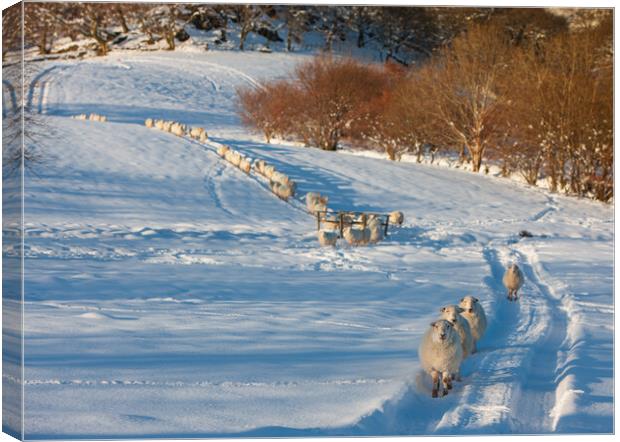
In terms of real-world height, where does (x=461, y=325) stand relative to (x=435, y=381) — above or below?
above

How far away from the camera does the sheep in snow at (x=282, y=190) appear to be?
2053 centimetres

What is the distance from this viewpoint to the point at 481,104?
20.7 metres

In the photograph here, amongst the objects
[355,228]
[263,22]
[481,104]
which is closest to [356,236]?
[355,228]

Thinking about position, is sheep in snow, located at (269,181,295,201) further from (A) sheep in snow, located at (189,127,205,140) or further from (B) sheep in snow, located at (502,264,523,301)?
(B) sheep in snow, located at (502,264,523,301)

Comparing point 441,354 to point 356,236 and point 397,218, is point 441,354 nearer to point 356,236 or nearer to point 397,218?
point 356,236

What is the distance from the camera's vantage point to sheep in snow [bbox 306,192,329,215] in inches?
764

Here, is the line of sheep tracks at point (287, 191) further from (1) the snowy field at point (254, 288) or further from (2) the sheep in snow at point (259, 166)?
(1) the snowy field at point (254, 288)

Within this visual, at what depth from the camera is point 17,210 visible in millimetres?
Answer: 6551

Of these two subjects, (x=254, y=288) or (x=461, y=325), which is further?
(x=254, y=288)

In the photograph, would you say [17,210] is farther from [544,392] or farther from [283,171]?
[283,171]

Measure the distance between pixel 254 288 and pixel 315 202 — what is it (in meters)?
8.26

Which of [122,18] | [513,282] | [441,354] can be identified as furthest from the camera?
[513,282]

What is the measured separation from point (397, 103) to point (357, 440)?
16.3m

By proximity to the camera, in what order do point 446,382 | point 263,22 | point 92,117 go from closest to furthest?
point 446,382 < point 263,22 < point 92,117
